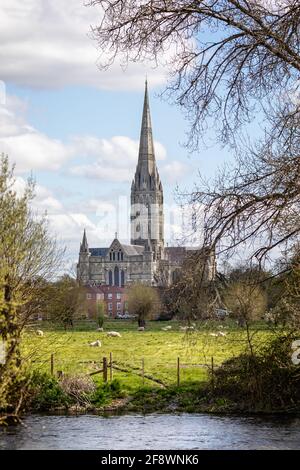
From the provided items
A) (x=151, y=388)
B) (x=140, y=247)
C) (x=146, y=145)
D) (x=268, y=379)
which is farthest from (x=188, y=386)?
(x=146, y=145)

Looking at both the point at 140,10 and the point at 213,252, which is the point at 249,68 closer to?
the point at 140,10

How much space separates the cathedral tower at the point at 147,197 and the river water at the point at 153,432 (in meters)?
157

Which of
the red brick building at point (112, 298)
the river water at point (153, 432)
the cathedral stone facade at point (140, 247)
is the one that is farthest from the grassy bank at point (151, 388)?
the cathedral stone facade at point (140, 247)

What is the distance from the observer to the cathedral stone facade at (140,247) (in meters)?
177

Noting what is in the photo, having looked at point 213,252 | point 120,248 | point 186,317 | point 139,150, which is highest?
point 139,150

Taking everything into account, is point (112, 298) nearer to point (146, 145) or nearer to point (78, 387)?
point (146, 145)

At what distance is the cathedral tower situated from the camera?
184 metres

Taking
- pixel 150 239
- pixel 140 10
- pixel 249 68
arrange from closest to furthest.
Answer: pixel 140 10 < pixel 249 68 < pixel 150 239

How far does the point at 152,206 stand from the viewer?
645ft

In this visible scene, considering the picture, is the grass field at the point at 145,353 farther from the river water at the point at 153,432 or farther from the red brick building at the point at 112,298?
the red brick building at the point at 112,298

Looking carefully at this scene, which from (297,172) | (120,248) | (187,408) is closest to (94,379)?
(187,408)

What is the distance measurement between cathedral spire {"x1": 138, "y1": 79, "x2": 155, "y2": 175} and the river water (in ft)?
515

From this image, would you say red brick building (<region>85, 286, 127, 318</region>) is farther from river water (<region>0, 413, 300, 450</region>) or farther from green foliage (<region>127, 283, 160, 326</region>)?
river water (<region>0, 413, 300, 450</region>)
